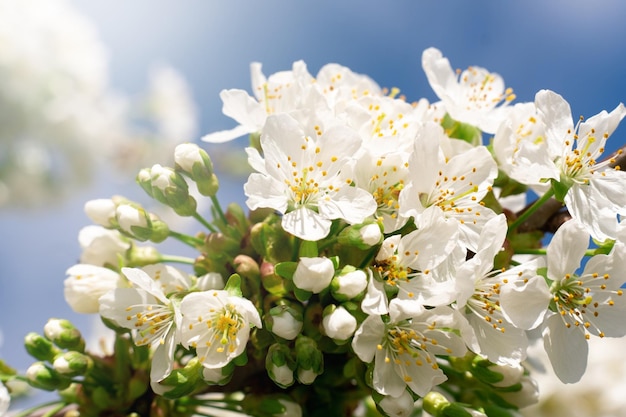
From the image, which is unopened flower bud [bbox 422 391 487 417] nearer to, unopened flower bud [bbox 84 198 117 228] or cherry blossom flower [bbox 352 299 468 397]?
cherry blossom flower [bbox 352 299 468 397]

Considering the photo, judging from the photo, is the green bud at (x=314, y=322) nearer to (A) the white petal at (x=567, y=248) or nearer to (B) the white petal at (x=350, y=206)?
(B) the white petal at (x=350, y=206)

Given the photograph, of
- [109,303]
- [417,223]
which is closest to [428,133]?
[417,223]

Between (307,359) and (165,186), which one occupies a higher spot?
(165,186)

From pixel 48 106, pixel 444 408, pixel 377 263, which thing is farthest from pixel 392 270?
pixel 48 106

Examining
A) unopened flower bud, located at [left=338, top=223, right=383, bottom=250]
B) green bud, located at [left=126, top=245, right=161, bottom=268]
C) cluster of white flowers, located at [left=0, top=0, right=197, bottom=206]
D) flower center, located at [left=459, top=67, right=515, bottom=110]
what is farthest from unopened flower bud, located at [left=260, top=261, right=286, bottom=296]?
cluster of white flowers, located at [left=0, top=0, right=197, bottom=206]

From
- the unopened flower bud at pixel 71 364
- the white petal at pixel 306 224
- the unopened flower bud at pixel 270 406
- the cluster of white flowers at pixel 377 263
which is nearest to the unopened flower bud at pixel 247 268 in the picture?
the cluster of white flowers at pixel 377 263

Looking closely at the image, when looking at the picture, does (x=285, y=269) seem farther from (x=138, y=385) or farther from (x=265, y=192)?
(x=138, y=385)
